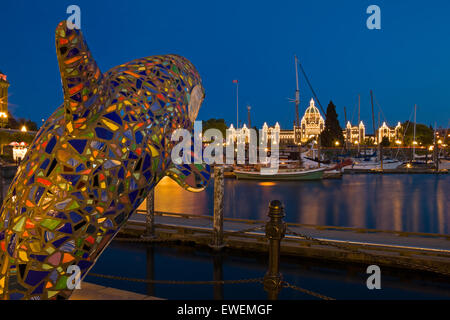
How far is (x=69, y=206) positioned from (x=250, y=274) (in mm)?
9164

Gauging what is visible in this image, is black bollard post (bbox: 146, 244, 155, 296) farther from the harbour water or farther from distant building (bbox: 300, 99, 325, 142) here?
distant building (bbox: 300, 99, 325, 142)

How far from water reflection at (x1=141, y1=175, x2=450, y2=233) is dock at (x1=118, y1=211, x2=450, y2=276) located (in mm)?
8650

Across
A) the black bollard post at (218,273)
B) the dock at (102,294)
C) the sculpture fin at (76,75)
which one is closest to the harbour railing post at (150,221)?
the black bollard post at (218,273)

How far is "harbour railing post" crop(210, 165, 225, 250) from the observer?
460 inches

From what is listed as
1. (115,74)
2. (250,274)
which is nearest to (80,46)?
(115,74)

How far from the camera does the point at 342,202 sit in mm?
28000

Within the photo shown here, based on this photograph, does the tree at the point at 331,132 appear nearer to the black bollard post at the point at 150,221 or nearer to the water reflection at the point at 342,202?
the water reflection at the point at 342,202

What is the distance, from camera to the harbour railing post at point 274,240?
4328 mm

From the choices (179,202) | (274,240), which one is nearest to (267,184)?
(179,202)

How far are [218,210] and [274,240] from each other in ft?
24.0

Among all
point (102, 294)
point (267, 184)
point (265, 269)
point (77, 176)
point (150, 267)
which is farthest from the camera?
point (267, 184)

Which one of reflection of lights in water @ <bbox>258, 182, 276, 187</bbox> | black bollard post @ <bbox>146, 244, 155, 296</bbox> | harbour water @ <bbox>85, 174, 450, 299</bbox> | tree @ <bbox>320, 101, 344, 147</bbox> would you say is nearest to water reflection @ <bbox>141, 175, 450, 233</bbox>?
reflection of lights in water @ <bbox>258, 182, 276, 187</bbox>

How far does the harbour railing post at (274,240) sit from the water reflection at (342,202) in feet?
55.7

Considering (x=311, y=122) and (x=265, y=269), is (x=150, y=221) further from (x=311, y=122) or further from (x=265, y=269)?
(x=311, y=122)
